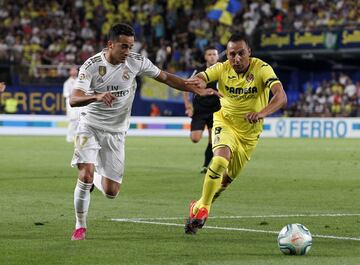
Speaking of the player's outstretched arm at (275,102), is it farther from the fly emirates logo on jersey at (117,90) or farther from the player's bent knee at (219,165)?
the fly emirates logo on jersey at (117,90)

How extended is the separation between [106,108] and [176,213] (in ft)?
9.16

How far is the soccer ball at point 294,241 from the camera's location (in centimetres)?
938

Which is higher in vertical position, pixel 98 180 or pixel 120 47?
pixel 120 47

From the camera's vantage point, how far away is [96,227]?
38.4 feet

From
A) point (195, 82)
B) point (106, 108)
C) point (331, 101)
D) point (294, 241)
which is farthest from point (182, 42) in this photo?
point (294, 241)

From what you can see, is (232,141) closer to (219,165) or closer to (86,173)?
(219,165)

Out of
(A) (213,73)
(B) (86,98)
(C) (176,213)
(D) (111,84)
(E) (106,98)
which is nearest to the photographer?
(E) (106,98)

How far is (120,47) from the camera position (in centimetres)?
1076

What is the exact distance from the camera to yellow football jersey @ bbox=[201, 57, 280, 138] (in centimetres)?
1195

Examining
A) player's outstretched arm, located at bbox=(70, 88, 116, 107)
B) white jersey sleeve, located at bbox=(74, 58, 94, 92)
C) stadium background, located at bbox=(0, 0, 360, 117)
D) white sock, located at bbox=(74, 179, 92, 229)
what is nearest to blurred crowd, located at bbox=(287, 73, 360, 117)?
stadium background, located at bbox=(0, 0, 360, 117)

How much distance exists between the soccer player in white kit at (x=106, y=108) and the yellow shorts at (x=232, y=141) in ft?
2.62

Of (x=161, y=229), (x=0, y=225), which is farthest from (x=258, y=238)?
(x=0, y=225)

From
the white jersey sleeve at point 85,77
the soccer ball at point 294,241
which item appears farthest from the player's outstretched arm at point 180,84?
the soccer ball at point 294,241

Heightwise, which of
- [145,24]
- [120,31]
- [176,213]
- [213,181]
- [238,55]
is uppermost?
[120,31]
